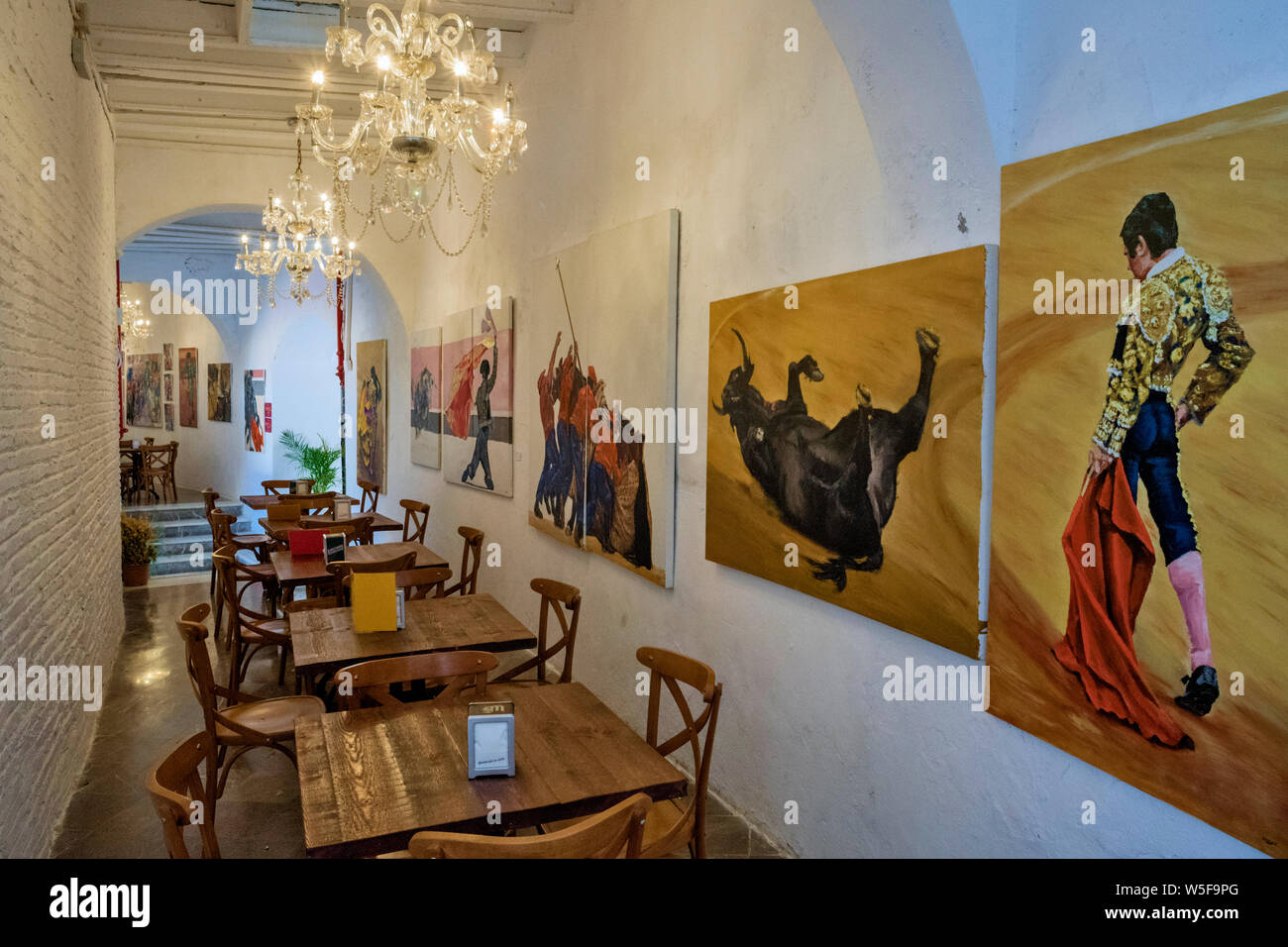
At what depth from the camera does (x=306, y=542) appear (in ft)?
19.0

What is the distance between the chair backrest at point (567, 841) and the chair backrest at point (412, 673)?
4.05 feet

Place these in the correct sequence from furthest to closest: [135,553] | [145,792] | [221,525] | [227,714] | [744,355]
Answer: [135,553] < [221,525] < [145,792] < [227,714] < [744,355]

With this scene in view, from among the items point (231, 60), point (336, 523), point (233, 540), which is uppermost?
point (231, 60)

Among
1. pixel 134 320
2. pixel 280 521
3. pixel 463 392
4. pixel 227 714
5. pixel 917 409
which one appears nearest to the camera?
pixel 917 409

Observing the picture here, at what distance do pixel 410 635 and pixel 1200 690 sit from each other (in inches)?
113

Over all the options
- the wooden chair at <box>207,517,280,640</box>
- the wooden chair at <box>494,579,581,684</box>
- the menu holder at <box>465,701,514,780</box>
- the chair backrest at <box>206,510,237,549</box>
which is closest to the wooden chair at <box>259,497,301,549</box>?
the wooden chair at <box>207,517,280,640</box>

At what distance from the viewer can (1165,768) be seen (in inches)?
72.4

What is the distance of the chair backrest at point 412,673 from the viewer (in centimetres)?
299

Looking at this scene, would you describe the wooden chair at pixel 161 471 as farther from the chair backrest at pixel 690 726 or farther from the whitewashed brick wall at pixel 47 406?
the chair backrest at pixel 690 726

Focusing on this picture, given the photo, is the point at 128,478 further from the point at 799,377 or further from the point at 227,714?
the point at 799,377

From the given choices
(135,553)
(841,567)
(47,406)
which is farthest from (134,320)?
(841,567)

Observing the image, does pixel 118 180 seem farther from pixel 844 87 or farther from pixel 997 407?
pixel 997 407

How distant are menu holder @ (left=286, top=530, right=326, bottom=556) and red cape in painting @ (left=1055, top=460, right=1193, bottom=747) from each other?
4.90m
